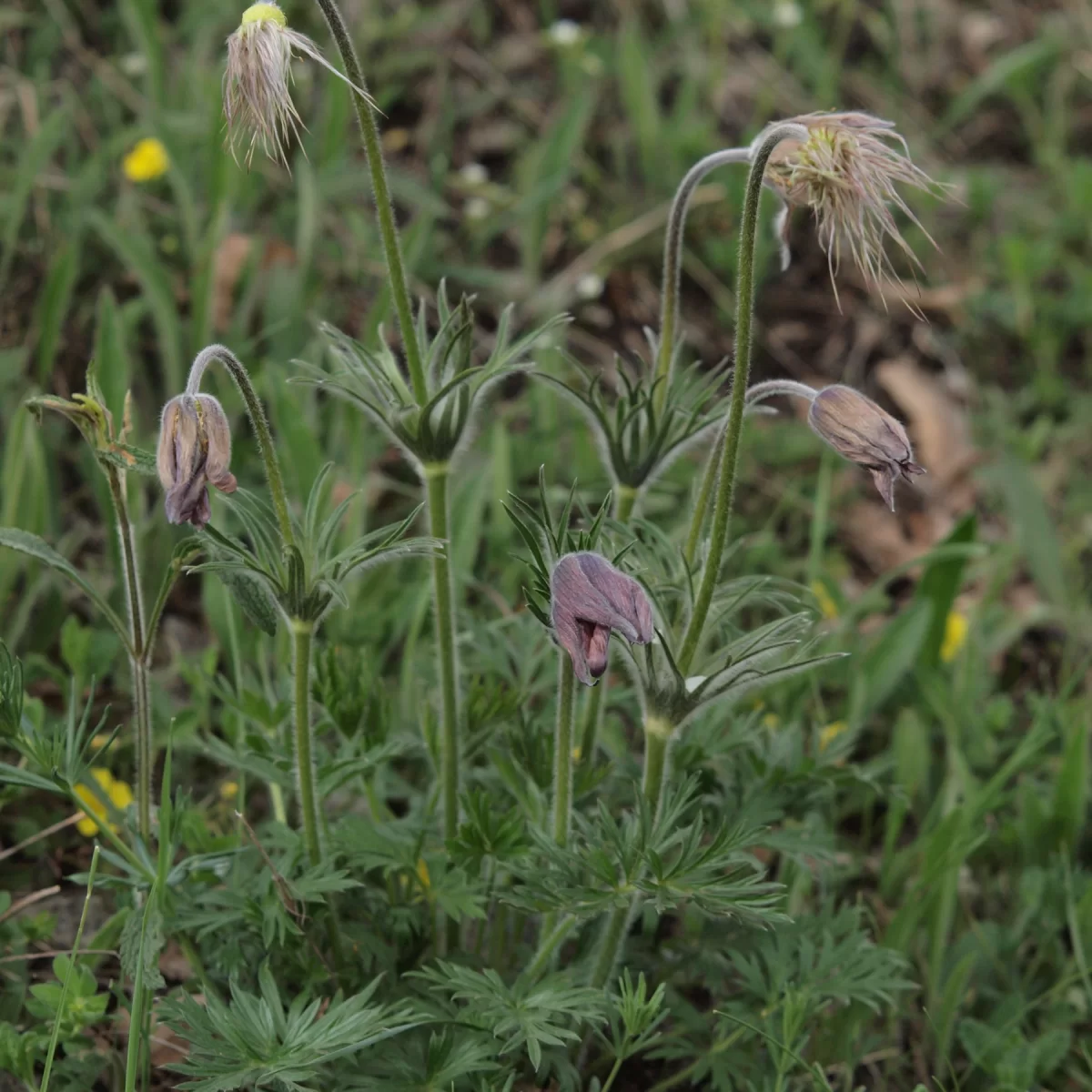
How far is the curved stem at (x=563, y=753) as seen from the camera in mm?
1766

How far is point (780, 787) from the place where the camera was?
2156 mm

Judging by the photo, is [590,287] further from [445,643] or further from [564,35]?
[445,643]

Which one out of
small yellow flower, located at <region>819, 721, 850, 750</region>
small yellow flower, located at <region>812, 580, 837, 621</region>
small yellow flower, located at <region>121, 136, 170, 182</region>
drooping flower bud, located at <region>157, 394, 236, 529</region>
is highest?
drooping flower bud, located at <region>157, 394, 236, 529</region>

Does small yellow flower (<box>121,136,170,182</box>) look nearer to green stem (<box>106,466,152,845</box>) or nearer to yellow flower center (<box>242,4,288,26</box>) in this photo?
green stem (<box>106,466,152,845</box>)

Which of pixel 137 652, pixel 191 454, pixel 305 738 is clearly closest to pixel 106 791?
pixel 137 652

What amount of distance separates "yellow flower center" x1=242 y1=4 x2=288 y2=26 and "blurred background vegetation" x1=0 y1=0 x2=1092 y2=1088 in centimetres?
63

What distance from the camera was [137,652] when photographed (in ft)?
6.12

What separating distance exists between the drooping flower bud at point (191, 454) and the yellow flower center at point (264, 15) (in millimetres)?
433

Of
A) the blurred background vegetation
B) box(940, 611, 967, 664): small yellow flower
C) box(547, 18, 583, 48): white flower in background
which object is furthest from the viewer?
box(547, 18, 583, 48): white flower in background

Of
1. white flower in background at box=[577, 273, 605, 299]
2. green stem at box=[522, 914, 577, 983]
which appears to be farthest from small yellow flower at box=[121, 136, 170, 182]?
green stem at box=[522, 914, 577, 983]

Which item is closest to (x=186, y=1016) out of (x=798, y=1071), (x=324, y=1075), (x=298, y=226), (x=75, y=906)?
(x=324, y=1075)

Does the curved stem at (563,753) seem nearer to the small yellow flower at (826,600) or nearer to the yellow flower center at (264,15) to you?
the yellow flower center at (264,15)

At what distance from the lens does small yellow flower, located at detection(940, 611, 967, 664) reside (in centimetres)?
306

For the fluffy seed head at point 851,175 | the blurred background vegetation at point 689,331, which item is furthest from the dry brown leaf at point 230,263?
the fluffy seed head at point 851,175
